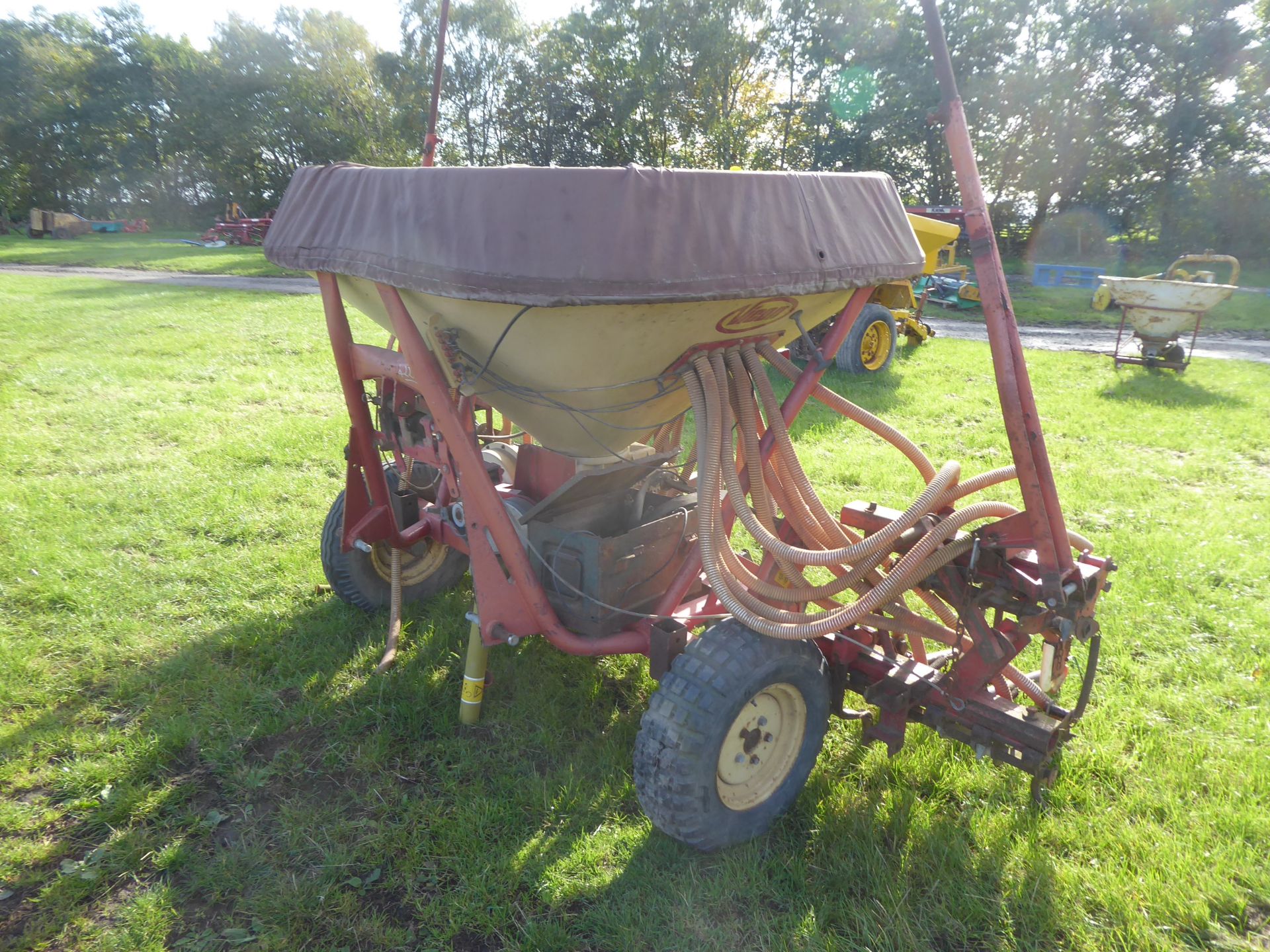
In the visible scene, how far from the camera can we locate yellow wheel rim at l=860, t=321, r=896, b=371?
919 cm

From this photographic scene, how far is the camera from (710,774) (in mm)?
2434

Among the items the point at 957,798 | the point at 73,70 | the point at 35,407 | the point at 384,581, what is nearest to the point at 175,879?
the point at 384,581

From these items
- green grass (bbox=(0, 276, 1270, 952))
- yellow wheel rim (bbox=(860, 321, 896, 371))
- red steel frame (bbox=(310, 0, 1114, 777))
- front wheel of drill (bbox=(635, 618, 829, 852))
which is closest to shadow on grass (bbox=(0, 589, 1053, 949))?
green grass (bbox=(0, 276, 1270, 952))

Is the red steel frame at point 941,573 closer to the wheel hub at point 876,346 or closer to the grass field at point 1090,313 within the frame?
the wheel hub at point 876,346

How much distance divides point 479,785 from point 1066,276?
71.5 feet

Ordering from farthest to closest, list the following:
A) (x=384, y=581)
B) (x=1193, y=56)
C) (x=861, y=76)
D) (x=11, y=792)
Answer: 1. (x=861, y=76)
2. (x=1193, y=56)
3. (x=384, y=581)
4. (x=11, y=792)

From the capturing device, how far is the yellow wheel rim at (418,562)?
13.0 feet

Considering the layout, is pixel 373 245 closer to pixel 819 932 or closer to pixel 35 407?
pixel 819 932

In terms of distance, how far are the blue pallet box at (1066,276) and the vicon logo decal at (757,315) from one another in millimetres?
20301

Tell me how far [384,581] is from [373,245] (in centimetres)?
200

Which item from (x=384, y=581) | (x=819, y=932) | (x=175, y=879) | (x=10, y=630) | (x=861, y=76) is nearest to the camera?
(x=819, y=932)

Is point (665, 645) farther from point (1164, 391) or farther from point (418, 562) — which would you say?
point (1164, 391)

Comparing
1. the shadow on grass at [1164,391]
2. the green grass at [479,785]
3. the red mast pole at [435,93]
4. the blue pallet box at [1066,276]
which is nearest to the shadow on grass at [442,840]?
the green grass at [479,785]

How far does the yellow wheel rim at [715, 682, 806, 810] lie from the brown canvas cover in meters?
1.30
